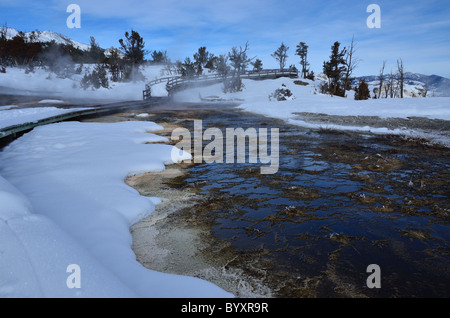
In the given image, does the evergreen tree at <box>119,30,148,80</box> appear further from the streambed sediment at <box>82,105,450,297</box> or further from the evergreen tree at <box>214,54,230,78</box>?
the streambed sediment at <box>82,105,450,297</box>

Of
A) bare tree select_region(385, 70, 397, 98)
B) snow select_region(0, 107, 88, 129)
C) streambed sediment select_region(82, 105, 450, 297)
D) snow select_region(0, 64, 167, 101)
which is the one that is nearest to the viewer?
streambed sediment select_region(82, 105, 450, 297)

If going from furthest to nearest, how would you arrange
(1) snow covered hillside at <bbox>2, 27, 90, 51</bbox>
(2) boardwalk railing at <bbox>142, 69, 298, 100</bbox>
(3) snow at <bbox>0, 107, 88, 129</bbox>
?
1. (1) snow covered hillside at <bbox>2, 27, 90, 51</bbox>
2. (2) boardwalk railing at <bbox>142, 69, 298, 100</bbox>
3. (3) snow at <bbox>0, 107, 88, 129</bbox>

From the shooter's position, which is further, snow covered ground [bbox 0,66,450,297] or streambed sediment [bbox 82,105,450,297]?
streambed sediment [bbox 82,105,450,297]

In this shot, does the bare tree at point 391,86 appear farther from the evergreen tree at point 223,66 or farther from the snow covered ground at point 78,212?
the snow covered ground at point 78,212

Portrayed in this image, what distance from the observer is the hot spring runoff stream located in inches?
102

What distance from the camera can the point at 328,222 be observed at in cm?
368

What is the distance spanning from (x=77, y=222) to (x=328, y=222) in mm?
3181

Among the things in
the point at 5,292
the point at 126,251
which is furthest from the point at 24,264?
the point at 126,251

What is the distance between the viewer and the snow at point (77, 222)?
1924 millimetres

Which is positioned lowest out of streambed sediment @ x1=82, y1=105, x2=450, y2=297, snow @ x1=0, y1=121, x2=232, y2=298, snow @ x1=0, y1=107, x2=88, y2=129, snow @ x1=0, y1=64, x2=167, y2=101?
streambed sediment @ x1=82, y1=105, x2=450, y2=297

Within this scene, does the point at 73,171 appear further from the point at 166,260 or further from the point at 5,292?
the point at 5,292

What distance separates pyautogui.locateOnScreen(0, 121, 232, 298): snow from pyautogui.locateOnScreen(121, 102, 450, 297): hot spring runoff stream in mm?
420

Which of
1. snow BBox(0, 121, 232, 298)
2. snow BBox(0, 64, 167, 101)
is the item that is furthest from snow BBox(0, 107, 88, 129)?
snow BBox(0, 64, 167, 101)

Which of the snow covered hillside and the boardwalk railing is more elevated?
the snow covered hillside
